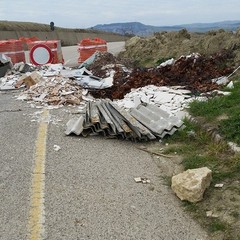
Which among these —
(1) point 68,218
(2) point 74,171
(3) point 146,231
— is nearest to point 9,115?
(2) point 74,171

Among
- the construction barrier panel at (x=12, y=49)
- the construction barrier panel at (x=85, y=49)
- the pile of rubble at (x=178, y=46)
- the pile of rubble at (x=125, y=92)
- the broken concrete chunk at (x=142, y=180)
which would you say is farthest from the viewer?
the construction barrier panel at (x=85, y=49)

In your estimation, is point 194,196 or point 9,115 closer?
point 194,196

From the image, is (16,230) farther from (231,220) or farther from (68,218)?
(231,220)

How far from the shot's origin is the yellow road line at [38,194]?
3.84 metres

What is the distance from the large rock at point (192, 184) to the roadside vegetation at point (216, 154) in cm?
8

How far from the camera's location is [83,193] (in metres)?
4.66

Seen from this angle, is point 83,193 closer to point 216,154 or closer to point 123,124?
point 216,154

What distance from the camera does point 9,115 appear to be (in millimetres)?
8602

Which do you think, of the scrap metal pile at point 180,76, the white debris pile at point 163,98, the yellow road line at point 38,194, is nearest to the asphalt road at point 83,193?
the yellow road line at point 38,194

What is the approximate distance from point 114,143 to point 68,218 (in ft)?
8.48

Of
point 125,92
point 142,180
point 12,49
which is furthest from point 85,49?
point 142,180

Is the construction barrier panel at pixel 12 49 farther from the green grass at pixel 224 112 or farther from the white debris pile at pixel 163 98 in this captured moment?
the green grass at pixel 224 112

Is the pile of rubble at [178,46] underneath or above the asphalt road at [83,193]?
underneath

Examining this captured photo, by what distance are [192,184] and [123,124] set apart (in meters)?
2.36
